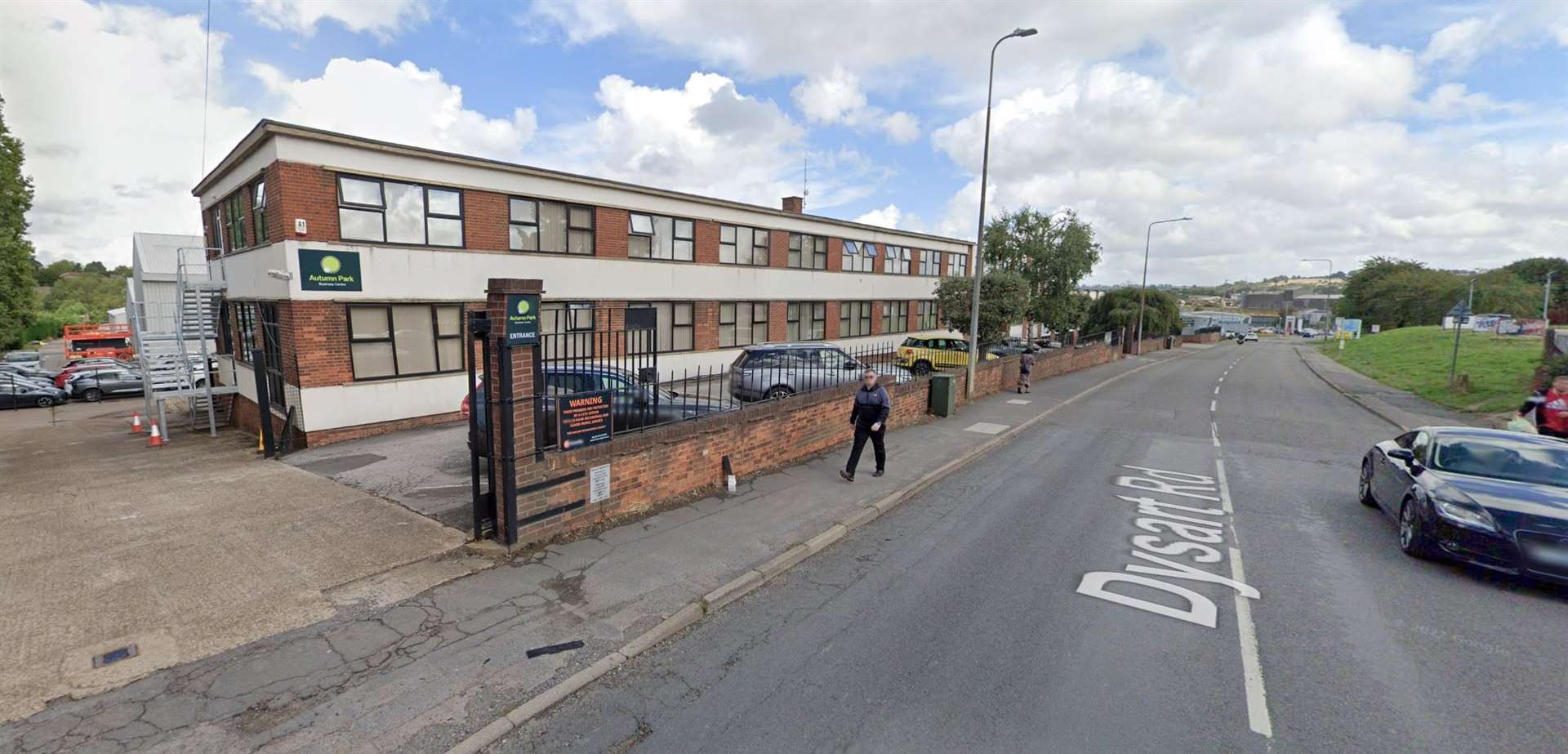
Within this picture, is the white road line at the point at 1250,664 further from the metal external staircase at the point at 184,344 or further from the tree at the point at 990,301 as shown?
the metal external staircase at the point at 184,344

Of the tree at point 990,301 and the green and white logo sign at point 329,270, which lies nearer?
the green and white logo sign at point 329,270

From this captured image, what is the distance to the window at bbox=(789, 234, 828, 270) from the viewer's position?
970 inches

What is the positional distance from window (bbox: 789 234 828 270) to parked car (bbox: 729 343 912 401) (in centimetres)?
1015

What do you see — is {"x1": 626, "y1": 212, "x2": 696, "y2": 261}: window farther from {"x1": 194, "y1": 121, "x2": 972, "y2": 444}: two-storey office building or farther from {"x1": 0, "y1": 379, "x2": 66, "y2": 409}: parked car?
{"x1": 0, "y1": 379, "x2": 66, "y2": 409}: parked car

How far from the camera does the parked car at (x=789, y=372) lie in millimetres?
13789

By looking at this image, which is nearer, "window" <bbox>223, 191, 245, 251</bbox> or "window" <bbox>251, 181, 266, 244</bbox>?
"window" <bbox>251, 181, 266, 244</bbox>

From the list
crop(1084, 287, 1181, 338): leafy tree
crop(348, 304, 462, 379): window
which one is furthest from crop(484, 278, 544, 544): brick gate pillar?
crop(1084, 287, 1181, 338): leafy tree

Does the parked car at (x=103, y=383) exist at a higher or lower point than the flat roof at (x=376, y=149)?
lower

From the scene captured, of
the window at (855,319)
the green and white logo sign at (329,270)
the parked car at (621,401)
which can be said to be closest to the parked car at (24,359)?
the green and white logo sign at (329,270)

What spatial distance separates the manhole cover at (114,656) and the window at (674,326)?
610 inches

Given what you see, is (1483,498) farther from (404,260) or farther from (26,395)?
(26,395)

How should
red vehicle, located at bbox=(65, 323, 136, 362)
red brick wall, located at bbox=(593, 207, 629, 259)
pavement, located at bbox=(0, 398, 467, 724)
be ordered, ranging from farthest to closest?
1. red vehicle, located at bbox=(65, 323, 136, 362)
2. red brick wall, located at bbox=(593, 207, 629, 259)
3. pavement, located at bbox=(0, 398, 467, 724)

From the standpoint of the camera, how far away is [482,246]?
1441cm

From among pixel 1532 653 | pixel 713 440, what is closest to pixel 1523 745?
pixel 1532 653
